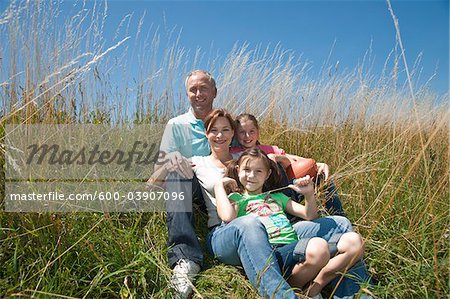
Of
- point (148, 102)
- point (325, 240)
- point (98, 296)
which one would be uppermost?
point (148, 102)

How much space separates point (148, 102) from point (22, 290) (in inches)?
88.9

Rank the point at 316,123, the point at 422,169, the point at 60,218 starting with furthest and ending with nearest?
the point at 316,123 → the point at 422,169 → the point at 60,218

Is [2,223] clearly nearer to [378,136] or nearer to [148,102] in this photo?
[148,102]

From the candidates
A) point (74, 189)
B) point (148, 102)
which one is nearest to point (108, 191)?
point (74, 189)

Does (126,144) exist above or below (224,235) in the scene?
above

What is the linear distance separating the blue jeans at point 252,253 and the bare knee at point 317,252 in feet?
0.55

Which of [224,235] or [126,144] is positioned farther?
[126,144]

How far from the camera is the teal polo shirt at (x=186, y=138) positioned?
2615 millimetres

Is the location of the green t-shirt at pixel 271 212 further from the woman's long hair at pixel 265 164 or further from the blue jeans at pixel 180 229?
the blue jeans at pixel 180 229

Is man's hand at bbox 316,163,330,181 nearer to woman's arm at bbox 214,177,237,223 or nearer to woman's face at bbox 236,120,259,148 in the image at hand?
woman's face at bbox 236,120,259,148

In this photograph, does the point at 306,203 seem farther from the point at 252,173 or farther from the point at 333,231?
the point at 252,173

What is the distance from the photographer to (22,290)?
163cm

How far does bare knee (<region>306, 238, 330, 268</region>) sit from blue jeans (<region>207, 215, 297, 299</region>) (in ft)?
0.55

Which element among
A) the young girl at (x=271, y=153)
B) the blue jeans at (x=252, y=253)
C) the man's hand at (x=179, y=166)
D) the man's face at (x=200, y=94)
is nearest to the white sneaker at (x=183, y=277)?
the blue jeans at (x=252, y=253)
